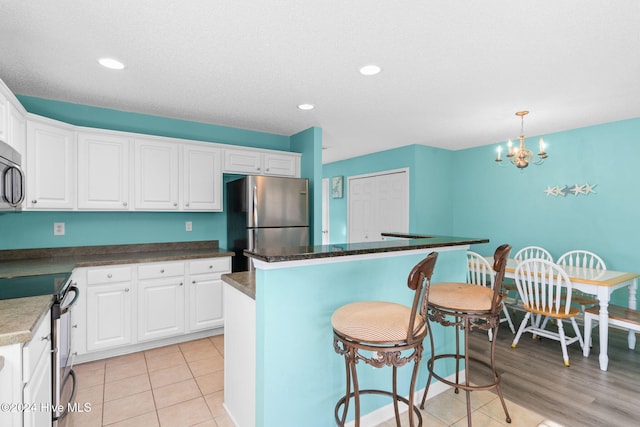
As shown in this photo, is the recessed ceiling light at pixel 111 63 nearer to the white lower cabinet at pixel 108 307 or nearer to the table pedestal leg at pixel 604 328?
the white lower cabinet at pixel 108 307

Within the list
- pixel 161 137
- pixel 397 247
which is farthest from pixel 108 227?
pixel 397 247

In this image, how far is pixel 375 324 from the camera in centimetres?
140

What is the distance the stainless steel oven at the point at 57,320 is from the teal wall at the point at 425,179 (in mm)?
4139

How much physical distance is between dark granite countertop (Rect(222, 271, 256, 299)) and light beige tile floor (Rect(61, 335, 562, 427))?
878 mm

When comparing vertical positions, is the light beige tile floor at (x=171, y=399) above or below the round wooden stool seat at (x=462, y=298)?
below

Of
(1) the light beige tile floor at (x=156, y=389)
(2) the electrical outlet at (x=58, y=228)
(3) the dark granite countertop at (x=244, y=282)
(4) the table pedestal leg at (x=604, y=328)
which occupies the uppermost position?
(2) the electrical outlet at (x=58, y=228)

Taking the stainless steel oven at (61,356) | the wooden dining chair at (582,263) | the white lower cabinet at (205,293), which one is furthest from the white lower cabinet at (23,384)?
the wooden dining chair at (582,263)

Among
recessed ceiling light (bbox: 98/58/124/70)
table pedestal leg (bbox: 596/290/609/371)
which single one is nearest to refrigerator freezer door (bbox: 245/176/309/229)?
recessed ceiling light (bbox: 98/58/124/70)

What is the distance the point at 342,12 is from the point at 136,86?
189cm

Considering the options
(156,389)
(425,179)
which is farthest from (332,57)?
(425,179)

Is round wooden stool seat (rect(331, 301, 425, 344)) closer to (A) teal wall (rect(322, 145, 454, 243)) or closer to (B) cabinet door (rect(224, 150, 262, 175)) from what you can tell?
(B) cabinet door (rect(224, 150, 262, 175))

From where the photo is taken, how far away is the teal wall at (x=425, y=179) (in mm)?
4812

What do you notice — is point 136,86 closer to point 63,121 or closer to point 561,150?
point 63,121

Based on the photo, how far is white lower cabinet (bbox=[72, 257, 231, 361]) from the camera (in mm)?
2715
